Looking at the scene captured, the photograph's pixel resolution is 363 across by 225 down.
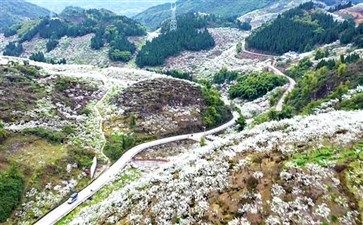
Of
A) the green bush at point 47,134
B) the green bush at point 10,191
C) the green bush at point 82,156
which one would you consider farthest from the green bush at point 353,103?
the green bush at point 10,191

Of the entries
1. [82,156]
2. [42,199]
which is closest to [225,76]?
[82,156]

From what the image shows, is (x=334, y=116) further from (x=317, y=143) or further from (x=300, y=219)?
(x=300, y=219)

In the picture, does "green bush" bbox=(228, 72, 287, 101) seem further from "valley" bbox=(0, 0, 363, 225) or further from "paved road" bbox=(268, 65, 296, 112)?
"paved road" bbox=(268, 65, 296, 112)

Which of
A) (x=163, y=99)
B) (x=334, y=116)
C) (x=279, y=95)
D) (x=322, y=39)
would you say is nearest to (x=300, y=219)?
(x=334, y=116)

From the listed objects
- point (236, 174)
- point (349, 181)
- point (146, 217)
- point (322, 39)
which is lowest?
point (322, 39)

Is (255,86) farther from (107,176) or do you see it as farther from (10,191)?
(10,191)

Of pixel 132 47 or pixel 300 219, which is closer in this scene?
pixel 300 219

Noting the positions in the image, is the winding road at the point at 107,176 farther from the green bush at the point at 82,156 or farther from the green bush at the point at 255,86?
the green bush at the point at 255,86
